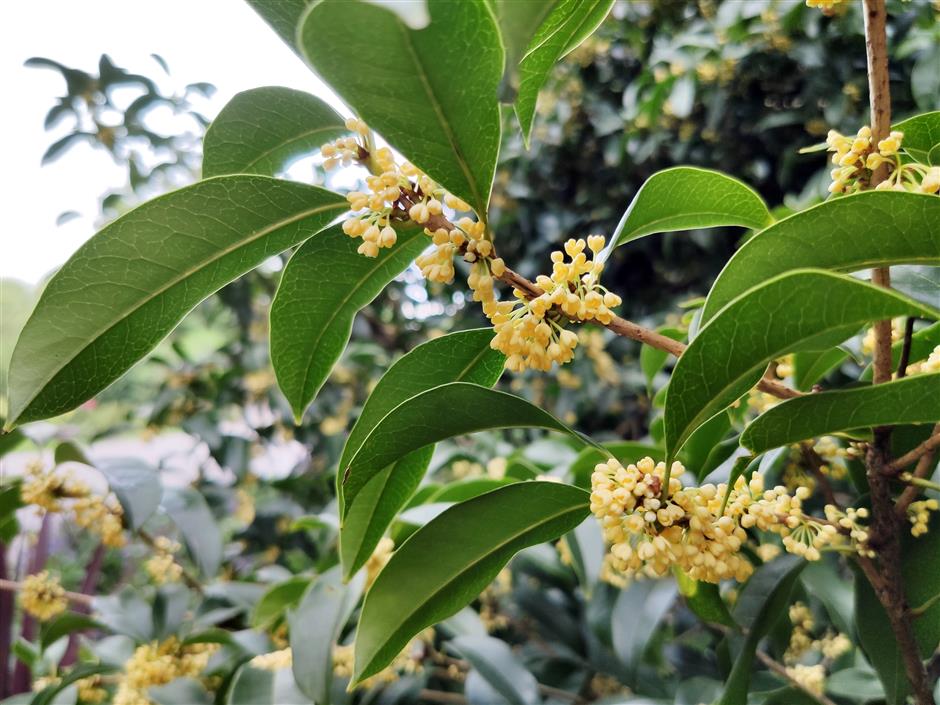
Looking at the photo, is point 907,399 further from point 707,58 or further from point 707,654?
point 707,58

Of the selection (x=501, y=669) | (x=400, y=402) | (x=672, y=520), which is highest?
(x=400, y=402)

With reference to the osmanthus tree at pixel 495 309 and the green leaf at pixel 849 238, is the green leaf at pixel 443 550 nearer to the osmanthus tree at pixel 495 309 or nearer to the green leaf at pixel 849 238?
the osmanthus tree at pixel 495 309

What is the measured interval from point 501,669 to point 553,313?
616 millimetres

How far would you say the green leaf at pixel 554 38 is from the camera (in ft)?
1.56

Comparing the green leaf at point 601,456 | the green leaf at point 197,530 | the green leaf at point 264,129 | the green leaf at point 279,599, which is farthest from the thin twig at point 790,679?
the green leaf at point 197,530

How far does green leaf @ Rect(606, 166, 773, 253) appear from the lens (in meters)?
0.50

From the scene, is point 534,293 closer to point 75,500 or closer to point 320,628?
point 320,628

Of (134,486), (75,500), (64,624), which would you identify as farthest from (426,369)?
(64,624)

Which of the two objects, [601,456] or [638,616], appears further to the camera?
[638,616]

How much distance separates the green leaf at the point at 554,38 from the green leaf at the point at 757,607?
448 millimetres

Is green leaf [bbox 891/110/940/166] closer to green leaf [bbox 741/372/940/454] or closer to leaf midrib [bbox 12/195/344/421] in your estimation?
green leaf [bbox 741/372/940/454]

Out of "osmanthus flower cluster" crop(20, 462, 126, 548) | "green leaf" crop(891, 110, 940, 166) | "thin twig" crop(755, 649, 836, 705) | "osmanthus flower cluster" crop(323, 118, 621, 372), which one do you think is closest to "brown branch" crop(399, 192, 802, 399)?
"osmanthus flower cluster" crop(323, 118, 621, 372)

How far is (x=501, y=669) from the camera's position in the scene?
0.89m

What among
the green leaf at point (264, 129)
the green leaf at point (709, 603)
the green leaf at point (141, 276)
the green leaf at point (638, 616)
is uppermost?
the green leaf at point (264, 129)
